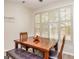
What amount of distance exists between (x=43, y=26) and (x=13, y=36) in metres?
1.79

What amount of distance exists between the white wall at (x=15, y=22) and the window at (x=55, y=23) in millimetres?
572

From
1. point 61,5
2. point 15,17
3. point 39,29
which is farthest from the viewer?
point 39,29

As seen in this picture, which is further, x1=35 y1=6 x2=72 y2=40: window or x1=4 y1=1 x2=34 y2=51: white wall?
x1=4 y1=1 x2=34 y2=51: white wall

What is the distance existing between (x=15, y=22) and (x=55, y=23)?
7.16 feet

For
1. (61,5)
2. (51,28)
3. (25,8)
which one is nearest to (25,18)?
(25,8)

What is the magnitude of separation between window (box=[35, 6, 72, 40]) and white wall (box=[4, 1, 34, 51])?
57 centimetres

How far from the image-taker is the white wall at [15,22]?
446cm

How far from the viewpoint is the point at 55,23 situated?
14.7ft

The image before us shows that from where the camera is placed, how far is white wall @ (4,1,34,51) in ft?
14.6

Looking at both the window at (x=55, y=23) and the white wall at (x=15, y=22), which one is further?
the white wall at (x=15, y=22)

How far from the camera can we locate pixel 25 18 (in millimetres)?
5410

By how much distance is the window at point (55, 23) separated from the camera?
3.99 m
